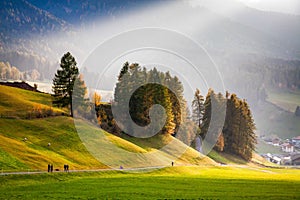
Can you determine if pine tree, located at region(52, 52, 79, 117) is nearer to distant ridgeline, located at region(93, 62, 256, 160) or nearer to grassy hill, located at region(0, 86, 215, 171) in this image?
grassy hill, located at region(0, 86, 215, 171)

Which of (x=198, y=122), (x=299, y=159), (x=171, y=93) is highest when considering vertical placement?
(x=171, y=93)

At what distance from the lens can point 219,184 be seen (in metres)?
49.4

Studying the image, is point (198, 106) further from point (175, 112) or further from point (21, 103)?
point (21, 103)

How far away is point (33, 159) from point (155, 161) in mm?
24219

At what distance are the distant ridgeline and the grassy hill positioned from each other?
317 inches

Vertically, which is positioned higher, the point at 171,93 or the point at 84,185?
the point at 171,93

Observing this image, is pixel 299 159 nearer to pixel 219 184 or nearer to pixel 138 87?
pixel 138 87

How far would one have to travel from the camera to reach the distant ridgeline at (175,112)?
92.6 metres

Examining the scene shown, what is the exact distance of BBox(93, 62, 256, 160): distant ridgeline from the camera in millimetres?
92562

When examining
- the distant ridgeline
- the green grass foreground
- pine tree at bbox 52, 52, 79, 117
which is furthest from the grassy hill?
the distant ridgeline

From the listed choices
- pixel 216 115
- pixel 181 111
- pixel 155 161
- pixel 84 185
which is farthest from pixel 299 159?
pixel 84 185

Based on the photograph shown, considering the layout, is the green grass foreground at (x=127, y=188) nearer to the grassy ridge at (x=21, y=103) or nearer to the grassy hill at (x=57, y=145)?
the grassy hill at (x=57, y=145)

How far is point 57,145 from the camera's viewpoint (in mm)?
65625

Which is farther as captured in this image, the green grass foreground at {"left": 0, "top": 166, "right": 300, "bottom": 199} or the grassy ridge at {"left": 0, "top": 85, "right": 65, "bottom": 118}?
the grassy ridge at {"left": 0, "top": 85, "right": 65, "bottom": 118}
